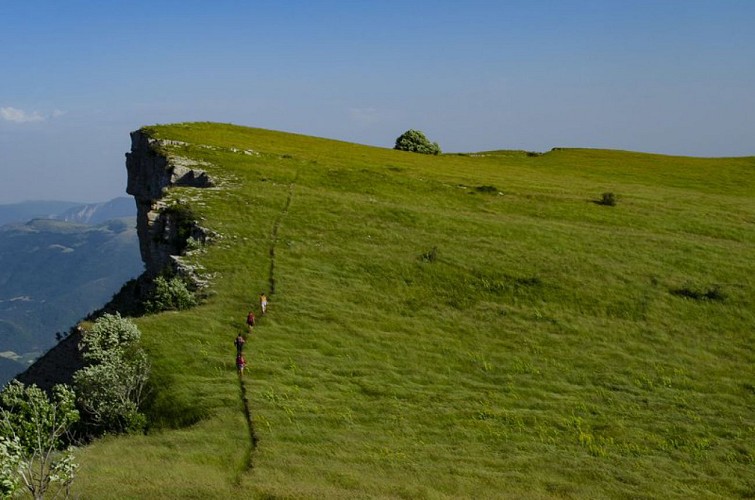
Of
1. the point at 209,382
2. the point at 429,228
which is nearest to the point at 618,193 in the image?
the point at 429,228

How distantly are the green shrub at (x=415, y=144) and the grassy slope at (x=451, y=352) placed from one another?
4347cm

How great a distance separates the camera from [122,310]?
5175 cm

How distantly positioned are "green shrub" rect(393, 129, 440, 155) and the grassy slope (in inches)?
1712

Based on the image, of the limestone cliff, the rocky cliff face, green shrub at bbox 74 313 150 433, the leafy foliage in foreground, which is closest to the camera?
the leafy foliage in foreground

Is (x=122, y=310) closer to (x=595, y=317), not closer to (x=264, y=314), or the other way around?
(x=264, y=314)

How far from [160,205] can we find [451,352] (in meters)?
30.5

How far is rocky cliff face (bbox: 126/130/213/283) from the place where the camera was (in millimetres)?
52219

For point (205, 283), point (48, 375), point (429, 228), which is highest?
point (429, 228)

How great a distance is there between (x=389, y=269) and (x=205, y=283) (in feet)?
43.3

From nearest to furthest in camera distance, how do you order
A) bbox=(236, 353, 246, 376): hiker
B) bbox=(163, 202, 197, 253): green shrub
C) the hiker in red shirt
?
bbox=(236, 353, 246, 376): hiker < the hiker in red shirt < bbox=(163, 202, 197, 253): green shrub

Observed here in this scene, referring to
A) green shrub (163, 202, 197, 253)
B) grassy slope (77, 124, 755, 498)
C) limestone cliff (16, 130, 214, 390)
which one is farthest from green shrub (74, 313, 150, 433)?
green shrub (163, 202, 197, 253)

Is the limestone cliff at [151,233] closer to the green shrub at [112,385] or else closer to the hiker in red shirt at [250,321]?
the green shrub at [112,385]

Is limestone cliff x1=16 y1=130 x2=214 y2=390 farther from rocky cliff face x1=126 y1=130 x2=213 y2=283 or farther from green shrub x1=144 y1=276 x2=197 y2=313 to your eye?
green shrub x1=144 y1=276 x2=197 y2=313

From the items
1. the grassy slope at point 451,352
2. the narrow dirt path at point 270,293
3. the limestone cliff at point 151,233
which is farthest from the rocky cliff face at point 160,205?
the narrow dirt path at point 270,293
